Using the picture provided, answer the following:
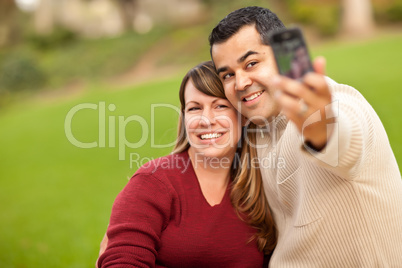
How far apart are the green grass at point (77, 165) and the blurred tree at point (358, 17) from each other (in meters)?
4.04

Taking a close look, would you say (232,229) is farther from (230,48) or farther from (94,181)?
(94,181)

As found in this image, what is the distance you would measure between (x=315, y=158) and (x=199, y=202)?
2.87 feet

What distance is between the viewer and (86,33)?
74.3 ft

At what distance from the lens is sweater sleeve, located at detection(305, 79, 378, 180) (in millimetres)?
1184

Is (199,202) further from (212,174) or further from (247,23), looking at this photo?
(247,23)

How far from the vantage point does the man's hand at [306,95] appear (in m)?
1.06

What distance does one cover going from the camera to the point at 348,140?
1.22m

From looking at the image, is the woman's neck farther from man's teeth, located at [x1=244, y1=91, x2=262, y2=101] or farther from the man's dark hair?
the man's dark hair

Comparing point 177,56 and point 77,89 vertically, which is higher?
point 177,56

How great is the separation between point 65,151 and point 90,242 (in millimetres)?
4907

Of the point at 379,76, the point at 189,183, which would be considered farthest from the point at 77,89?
the point at 189,183

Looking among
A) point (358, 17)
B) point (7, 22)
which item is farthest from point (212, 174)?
point (7, 22)

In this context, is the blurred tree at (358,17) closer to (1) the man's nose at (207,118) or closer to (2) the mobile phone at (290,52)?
(1) the man's nose at (207,118)

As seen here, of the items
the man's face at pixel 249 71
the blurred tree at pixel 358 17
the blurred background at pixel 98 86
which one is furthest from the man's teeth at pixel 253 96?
the blurred tree at pixel 358 17
